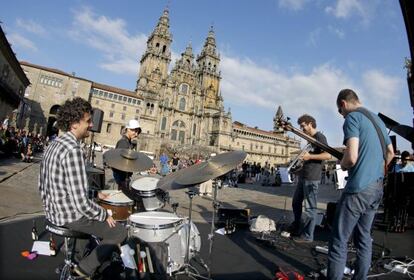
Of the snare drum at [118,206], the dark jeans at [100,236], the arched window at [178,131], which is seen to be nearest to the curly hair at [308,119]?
the snare drum at [118,206]

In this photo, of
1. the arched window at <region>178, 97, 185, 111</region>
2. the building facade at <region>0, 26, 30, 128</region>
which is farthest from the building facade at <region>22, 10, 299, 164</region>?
the building facade at <region>0, 26, 30, 128</region>

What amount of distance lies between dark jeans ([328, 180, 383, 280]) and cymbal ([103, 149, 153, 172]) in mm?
3215

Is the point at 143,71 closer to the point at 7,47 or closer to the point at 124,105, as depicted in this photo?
the point at 124,105

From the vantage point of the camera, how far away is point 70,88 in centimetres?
5444

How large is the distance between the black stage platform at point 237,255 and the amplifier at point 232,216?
0.34 m

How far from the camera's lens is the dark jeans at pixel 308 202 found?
552 cm

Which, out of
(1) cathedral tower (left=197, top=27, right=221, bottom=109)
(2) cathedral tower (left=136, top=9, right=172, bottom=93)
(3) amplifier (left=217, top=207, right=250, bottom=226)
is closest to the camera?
(3) amplifier (left=217, top=207, right=250, bottom=226)

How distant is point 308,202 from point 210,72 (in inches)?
3198

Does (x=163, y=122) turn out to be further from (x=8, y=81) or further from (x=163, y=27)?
(x=8, y=81)

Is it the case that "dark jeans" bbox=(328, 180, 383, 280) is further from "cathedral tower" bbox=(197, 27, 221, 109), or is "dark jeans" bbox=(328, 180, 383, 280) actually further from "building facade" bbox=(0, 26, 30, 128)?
"cathedral tower" bbox=(197, 27, 221, 109)

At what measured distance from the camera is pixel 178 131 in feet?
237

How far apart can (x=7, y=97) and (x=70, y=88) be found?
1030 inches

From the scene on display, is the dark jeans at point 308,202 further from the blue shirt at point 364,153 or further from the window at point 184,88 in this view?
the window at point 184,88

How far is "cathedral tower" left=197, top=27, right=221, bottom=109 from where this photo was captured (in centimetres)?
8200
